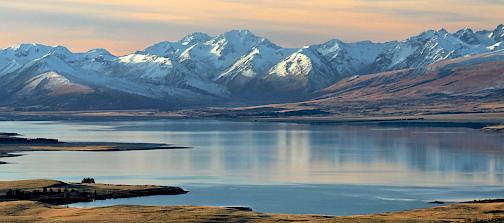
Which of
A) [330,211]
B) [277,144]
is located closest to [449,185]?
[330,211]

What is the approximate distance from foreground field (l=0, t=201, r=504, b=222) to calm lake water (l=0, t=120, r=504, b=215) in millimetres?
7521

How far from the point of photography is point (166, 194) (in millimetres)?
90750

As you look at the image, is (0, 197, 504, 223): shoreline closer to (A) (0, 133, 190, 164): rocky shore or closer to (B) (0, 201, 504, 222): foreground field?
(B) (0, 201, 504, 222): foreground field

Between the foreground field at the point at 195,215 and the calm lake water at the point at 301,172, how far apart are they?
7521mm

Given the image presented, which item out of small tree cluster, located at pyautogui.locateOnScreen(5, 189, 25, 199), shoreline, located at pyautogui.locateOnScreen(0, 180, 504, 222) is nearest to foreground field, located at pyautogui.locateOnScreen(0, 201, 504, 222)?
shoreline, located at pyautogui.locateOnScreen(0, 180, 504, 222)

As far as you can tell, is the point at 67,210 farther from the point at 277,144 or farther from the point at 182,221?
the point at 277,144

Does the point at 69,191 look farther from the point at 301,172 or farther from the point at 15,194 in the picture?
the point at 301,172

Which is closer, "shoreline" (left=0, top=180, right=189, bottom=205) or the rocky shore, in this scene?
"shoreline" (left=0, top=180, right=189, bottom=205)

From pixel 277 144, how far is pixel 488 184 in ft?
267

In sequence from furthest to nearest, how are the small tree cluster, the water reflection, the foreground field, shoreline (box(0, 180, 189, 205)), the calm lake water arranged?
1. the water reflection
2. the calm lake water
3. shoreline (box(0, 180, 189, 205))
4. the small tree cluster
5. the foreground field

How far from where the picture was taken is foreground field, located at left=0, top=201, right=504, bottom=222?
6706 cm

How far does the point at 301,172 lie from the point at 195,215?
158 ft

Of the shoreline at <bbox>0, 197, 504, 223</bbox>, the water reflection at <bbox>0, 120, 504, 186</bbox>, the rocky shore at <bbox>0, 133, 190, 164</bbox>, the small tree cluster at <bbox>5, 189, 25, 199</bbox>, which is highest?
the rocky shore at <bbox>0, 133, 190, 164</bbox>

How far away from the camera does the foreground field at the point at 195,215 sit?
2640 inches
